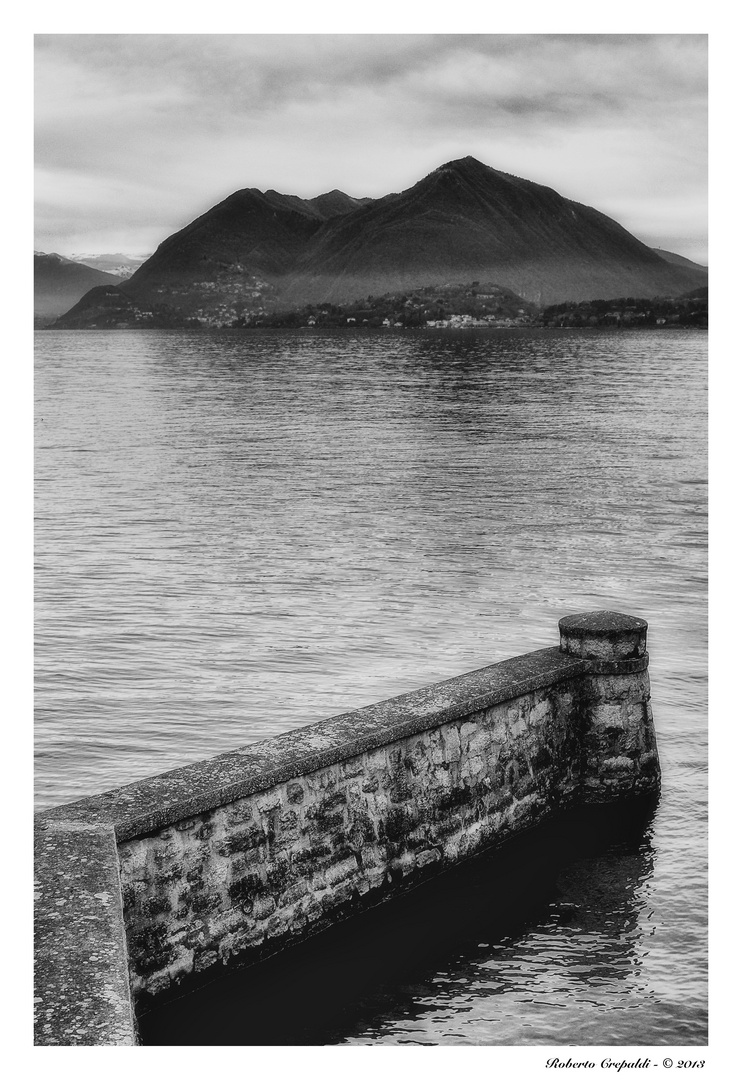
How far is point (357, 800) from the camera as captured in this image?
958cm

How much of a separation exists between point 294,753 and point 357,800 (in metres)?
0.81

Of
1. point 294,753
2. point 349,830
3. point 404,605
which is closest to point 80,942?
point 294,753

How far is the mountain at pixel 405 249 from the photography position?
6288 centimetres

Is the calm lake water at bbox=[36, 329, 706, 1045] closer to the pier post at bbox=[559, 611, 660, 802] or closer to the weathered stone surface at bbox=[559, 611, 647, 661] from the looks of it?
the pier post at bbox=[559, 611, 660, 802]

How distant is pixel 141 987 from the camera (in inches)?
317

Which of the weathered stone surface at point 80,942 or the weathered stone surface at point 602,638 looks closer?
the weathered stone surface at point 80,942

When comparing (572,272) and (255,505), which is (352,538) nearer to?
(255,505)

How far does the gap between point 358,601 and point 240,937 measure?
12398 millimetres

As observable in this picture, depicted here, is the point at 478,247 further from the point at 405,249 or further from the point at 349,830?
the point at 349,830

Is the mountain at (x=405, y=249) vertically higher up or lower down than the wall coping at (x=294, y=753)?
higher up

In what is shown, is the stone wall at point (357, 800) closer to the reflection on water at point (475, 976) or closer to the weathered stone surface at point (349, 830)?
the weathered stone surface at point (349, 830)

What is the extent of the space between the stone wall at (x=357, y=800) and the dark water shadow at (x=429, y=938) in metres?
0.17

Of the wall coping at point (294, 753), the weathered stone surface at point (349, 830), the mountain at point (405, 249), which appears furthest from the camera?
the mountain at point (405, 249)

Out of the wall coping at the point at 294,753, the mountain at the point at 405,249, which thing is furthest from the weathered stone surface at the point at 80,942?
the mountain at the point at 405,249
